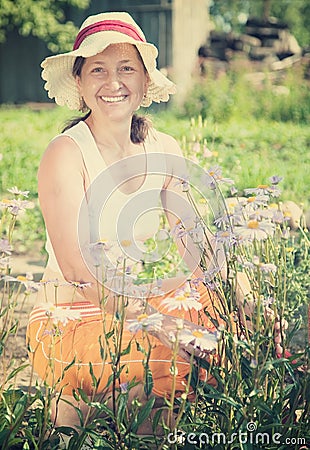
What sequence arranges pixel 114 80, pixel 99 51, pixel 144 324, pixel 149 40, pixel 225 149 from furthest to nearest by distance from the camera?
pixel 149 40 < pixel 225 149 < pixel 114 80 < pixel 99 51 < pixel 144 324

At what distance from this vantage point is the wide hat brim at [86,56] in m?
2.46

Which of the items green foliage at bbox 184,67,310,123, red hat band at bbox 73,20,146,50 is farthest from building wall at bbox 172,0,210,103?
red hat band at bbox 73,20,146,50

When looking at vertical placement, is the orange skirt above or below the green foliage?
above

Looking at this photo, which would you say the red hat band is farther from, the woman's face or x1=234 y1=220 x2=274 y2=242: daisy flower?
x1=234 y1=220 x2=274 y2=242: daisy flower

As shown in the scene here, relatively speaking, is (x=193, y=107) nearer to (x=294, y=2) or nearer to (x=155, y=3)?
(x=155, y=3)

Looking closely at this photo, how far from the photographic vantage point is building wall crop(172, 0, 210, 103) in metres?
13.4

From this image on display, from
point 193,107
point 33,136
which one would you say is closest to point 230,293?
point 33,136

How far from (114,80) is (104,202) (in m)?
0.40

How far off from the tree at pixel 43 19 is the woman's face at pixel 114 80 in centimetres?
1102

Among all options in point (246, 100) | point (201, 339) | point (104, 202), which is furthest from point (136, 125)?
point (246, 100)

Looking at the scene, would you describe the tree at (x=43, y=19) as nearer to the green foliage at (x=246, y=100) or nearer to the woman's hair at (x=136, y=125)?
the green foliage at (x=246, y=100)

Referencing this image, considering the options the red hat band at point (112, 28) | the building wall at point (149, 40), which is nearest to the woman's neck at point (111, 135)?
the red hat band at point (112, 28)

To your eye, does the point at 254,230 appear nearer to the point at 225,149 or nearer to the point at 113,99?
the point at 113,99

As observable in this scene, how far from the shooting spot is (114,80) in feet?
8.37
